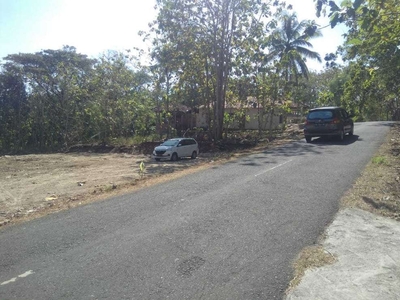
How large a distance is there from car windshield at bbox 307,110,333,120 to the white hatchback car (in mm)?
7863

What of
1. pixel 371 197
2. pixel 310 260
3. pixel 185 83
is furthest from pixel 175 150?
pixel 310 260

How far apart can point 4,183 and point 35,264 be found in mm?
11365

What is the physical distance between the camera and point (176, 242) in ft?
17.5

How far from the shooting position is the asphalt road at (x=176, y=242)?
13.3 feet

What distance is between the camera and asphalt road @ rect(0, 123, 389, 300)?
4062 millimetres

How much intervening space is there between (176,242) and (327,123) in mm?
14650

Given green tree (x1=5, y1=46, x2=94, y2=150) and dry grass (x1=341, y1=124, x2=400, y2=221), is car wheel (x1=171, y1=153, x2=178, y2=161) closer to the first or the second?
dry grass (x1=341, y1=124, x2=400, y2=221)

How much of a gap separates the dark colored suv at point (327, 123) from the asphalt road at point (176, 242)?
893cm

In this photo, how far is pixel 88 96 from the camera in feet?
113

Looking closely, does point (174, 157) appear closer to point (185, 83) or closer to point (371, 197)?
point (185, 83)

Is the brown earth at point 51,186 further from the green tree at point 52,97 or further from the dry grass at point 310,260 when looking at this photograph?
the green tree at point 52,97

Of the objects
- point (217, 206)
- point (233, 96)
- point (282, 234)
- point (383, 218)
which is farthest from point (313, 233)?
point (233, 96)

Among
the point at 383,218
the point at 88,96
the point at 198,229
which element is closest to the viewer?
the point at 198,229

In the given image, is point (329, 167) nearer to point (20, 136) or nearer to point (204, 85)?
point (204, 85)
